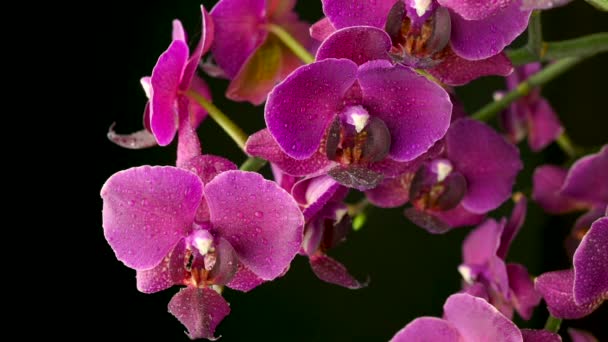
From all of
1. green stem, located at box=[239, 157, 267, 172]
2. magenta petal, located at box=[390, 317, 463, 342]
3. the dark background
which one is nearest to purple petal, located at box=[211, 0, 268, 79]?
green stem, located at box=[239, 157, 267, 172]

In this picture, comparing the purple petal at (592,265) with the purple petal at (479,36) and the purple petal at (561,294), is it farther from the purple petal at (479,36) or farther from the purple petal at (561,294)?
the purple petal at (479,36)

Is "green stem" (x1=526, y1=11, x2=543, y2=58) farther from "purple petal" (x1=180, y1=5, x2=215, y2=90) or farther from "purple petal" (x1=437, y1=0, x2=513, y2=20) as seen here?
"purple petal" (x1=180, y1=5, x2=215, y2=90)

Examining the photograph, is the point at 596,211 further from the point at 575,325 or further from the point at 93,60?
the point at 575,325

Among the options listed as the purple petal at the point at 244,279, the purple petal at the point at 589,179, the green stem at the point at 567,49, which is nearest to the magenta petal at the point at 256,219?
the purple petal at the point at 244,279

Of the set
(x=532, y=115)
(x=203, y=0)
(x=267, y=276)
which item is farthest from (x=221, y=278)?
(x=203, y=0)

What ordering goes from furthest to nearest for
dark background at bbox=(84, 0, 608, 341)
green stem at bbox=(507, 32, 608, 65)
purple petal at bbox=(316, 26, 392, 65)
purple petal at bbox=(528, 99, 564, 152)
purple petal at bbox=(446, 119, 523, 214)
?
dark background at bbox=(84, 0, 608, 341) → purple petal at bbox=(528, 99, 564, 152) → purple petal at bbox=(446, 119, 523, 214) → green stem at bbox=(507, 32, 608, 65) → purple petal at bbox=(316, 26, 392, 65)

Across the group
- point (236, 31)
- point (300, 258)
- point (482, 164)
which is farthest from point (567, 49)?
point (300, 258)
